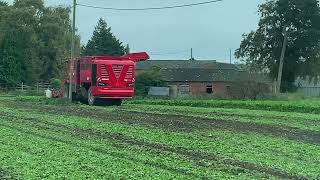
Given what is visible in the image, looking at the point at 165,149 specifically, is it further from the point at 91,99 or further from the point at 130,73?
the point at 91,99

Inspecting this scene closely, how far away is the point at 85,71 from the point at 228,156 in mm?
24043

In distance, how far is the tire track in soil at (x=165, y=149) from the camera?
11334 mm

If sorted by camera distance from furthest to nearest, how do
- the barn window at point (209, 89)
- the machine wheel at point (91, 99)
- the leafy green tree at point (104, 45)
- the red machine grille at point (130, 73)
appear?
the leafy green tree at point (104, 45) < the barn window at point (209, 89) < the machine wheel at point (91, 99) < the red machine grille at point (130, 73)

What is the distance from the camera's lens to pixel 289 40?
65250 mm

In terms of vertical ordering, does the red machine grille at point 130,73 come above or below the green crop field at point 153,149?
above

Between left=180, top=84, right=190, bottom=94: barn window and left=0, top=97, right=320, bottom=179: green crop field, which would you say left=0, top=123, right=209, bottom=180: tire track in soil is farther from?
left=180, top=84, right=190, bottom=94: barn window

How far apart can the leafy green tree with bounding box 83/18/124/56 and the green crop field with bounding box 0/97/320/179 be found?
66.0m

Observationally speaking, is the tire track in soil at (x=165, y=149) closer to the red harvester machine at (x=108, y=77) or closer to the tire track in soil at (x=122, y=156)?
the tire track in soil at (x=122, y=156)

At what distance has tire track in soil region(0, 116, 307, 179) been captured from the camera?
11.3m

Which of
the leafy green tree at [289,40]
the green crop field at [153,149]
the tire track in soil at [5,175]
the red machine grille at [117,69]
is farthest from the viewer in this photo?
the leafy green tree at [289,40]

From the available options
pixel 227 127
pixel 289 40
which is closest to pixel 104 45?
pixel 289 40

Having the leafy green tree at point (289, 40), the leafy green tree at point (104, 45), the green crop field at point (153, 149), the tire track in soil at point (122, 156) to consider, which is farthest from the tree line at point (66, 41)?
the tire track in soil at point (122, 156)

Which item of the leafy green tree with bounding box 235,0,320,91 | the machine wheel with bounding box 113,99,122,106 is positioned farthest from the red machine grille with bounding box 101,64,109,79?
the leafy green tree with bounding box 235,0,320,91

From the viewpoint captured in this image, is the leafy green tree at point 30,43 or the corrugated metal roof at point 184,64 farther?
the corrugated metal roof at point 184,64
